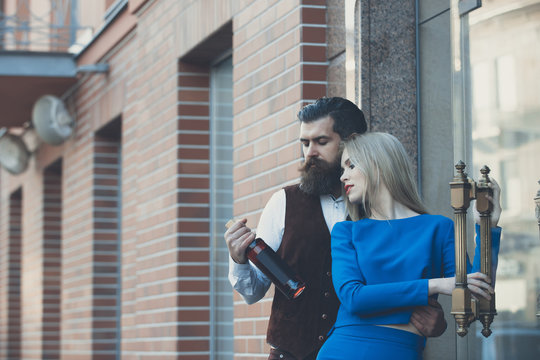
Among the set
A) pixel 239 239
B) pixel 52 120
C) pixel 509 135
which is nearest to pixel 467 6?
pixel 509 135

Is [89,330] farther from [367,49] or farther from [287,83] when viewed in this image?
[367,49]

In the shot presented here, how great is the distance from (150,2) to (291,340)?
14.4ft

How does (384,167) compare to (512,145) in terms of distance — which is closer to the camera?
(384,167)

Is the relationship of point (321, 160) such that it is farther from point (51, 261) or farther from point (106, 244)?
point (51, 261)

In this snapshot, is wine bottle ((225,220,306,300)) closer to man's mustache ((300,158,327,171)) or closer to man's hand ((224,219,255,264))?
man's hand ((224,219,255,264))

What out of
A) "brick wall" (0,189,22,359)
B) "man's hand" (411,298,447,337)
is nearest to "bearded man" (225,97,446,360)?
"man's hand" (411,298,447,337)

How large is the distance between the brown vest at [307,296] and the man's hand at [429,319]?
637 mm

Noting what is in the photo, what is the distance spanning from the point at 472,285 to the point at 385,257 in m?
0.29

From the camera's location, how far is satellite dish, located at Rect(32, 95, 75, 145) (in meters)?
9.66

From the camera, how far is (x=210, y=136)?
6.88 metres

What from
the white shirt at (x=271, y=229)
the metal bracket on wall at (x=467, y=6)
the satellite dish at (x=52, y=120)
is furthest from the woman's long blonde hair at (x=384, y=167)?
the satellite dish at (x=52, y=120)

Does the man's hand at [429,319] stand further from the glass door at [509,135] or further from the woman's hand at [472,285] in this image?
the glass door at [509,135]

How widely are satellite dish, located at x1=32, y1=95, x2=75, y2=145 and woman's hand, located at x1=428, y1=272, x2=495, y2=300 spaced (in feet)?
23.6

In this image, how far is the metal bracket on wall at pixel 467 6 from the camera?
4312mm
